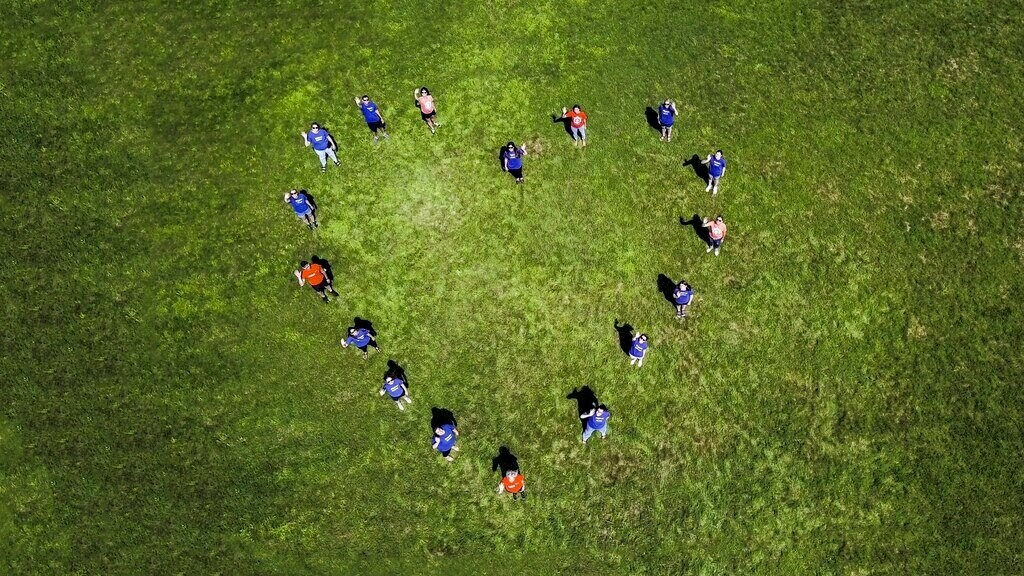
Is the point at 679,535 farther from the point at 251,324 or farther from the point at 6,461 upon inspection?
the point at 6,461

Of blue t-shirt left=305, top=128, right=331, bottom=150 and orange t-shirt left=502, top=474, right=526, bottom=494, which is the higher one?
blue t-shirt left=305, top=128, right=331, bottom=150

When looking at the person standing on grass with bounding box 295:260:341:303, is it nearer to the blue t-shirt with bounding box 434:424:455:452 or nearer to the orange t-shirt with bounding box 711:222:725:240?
the blue t-shirt with bounding box 434:424:455:452

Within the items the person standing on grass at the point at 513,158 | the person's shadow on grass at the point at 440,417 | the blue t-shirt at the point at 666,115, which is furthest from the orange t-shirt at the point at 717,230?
the person's shadow on grass at the point at 440,417

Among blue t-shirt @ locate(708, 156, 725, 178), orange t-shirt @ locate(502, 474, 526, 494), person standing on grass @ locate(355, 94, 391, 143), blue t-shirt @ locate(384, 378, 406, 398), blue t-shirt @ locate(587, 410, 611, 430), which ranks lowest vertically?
orange t-shirt @ locate(502, 474, 526, 494)

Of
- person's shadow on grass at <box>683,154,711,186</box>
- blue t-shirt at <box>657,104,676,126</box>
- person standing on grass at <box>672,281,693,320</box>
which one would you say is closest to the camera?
person standing on grass at <box>672,281,693,320</box>

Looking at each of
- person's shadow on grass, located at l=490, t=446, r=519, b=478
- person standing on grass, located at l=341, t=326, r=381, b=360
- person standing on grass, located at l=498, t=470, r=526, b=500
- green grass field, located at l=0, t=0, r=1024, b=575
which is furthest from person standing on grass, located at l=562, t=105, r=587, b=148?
person standing on grass, located at l=498, t=470, r=526, b=500

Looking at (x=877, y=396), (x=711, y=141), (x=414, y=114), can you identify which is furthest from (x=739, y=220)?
(x=414, y=114)
